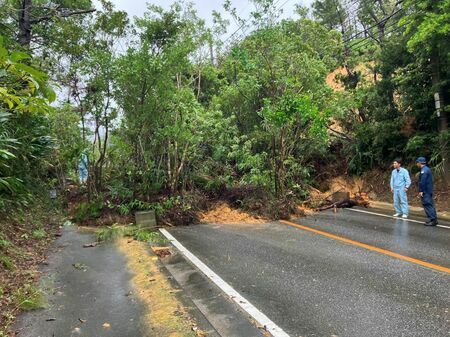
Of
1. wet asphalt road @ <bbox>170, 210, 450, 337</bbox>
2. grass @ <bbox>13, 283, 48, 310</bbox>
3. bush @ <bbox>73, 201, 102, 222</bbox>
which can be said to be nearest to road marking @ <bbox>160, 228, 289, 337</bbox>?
wet asphalt road @ <bbox>170, 210, 450, 337</bbox>

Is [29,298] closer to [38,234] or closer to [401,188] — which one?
[38,234]

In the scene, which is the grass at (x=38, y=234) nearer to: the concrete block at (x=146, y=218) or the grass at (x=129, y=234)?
the grass at (x=129, y=234)

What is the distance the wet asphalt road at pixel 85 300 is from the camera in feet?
14.1

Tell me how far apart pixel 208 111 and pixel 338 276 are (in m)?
9.56

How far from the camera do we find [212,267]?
6766 millimetres

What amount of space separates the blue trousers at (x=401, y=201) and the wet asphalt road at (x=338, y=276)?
1.17 metres

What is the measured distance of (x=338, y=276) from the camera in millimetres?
5945

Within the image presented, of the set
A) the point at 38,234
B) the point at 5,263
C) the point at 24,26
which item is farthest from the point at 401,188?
the point at 24,26

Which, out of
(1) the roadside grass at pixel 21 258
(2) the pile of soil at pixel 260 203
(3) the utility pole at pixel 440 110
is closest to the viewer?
(1) the roadside grass at pixel 21 258

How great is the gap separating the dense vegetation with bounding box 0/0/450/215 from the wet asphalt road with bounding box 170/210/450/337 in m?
3.49

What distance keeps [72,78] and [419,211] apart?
1173cm

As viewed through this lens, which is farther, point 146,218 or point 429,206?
point 146,218

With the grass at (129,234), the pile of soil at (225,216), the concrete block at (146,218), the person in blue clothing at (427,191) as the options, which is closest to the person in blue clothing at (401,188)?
the person in blue clothing at (427,191)

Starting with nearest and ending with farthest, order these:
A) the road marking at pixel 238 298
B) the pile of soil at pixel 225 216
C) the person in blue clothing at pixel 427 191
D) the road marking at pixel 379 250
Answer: the road marking at pixel 238 298 → the road marking at pixel 379 250 → the person in blue clothing at pixel 427 191 → the pile of soil at pixel 225 216
